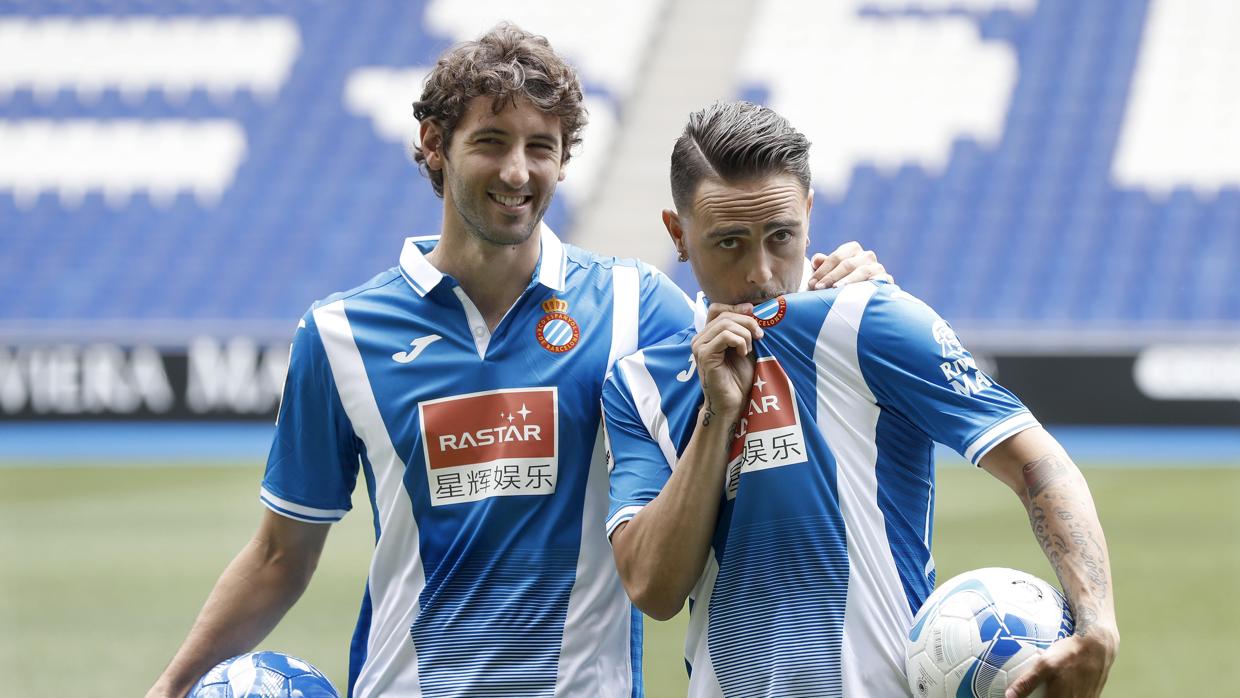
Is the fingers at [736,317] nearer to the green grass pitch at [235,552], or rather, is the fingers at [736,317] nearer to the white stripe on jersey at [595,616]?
the white stripe on jersey at [595,616]

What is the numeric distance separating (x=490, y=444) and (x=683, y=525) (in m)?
0.63

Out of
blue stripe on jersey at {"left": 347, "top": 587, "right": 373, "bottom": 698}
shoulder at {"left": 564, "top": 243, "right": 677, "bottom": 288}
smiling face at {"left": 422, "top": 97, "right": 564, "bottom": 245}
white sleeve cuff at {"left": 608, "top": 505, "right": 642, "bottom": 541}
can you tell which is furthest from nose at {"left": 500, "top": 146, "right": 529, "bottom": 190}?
blue stripe on jersey at {"left": 347, "top": 587, "right": 373, "bottom": 698}

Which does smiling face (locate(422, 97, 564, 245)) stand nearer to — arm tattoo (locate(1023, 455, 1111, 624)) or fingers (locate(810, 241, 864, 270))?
fingers (locate(810, 241, 864, 270))

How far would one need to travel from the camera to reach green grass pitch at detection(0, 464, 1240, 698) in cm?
715

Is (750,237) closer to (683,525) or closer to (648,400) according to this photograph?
(648,400)

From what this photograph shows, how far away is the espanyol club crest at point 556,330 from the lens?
3.15 metres

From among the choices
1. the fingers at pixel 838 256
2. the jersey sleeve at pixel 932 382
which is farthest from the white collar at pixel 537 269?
the jersey sleeve at pixel 932 382

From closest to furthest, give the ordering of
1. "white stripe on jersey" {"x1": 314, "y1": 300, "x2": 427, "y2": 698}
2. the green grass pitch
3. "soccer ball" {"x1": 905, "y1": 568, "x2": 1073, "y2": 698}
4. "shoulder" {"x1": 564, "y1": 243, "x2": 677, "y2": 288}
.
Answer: "soccer ball" {"x1": 905, "y1": 568, "x2": 1073, "y2": 698}, "white stripe on jersey" {"x1": 314, "y1": 300, "x2": 427, "y2": 698}, "shoulder" {"x1": 564, "y1": 243, "x2": 677, "y2": 288}, the green grass pitch

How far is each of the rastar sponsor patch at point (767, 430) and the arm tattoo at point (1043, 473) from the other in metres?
0.41

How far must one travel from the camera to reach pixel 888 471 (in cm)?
267

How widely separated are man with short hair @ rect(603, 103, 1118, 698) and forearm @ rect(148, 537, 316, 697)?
922 mm

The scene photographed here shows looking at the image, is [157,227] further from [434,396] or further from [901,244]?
[434,396]

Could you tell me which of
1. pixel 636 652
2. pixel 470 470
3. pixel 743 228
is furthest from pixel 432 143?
pixel 636 652

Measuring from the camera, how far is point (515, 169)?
2.97 meters
